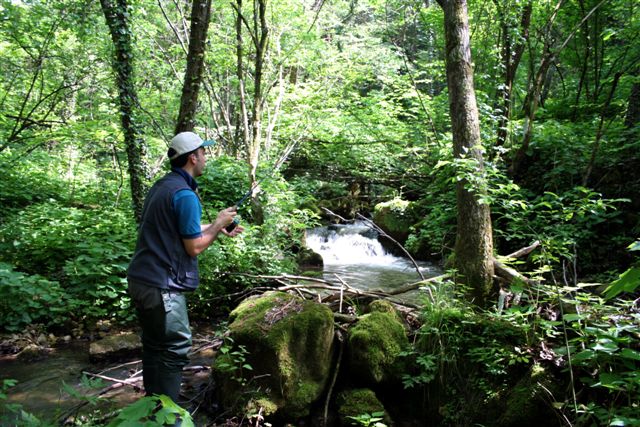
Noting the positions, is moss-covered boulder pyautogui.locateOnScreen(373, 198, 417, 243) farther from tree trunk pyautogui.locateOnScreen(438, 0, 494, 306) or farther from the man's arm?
the man's arm

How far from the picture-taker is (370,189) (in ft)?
52.7

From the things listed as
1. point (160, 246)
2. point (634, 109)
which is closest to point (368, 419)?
point (160, 246)

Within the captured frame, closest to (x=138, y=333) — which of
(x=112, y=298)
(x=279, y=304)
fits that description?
(x=112, y=298)

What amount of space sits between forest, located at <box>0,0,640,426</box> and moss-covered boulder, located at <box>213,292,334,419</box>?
16 centimetres

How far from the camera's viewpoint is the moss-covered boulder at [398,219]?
12203 millimetres

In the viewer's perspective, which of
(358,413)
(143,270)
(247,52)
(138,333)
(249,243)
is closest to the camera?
Result: (143,270)

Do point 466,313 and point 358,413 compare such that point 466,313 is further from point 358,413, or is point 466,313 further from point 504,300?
point 358,413

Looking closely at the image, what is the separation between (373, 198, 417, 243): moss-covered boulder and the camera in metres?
12.2

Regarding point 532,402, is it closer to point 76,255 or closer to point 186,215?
point 186,215

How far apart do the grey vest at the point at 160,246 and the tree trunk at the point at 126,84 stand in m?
4.17

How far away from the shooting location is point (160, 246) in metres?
2.68

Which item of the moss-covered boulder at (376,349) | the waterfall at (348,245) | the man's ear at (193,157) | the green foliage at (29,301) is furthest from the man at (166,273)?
the waterfall at (348,245)

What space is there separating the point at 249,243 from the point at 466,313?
428 cm

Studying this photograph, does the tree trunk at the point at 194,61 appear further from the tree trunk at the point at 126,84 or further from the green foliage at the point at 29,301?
the green foliage at the point at 29,301
